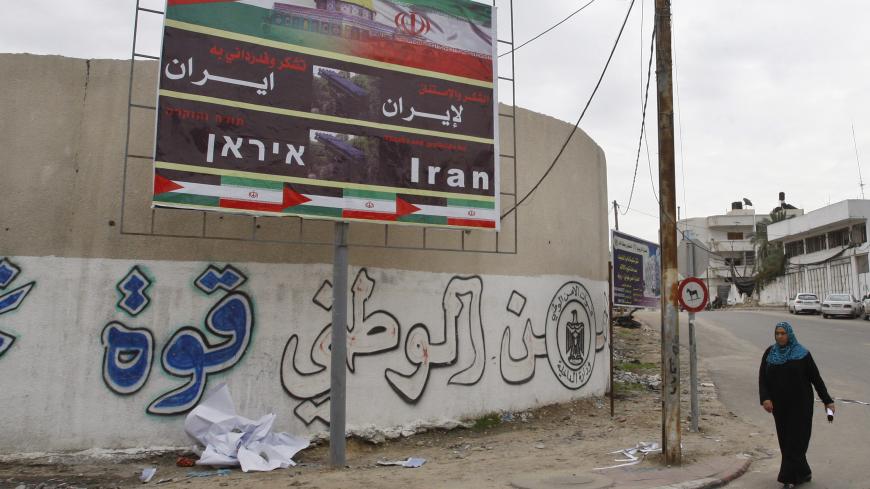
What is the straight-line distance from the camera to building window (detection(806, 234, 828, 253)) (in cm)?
4136

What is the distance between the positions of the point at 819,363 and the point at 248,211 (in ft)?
43.1

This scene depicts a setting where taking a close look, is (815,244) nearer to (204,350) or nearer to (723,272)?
(723,272)

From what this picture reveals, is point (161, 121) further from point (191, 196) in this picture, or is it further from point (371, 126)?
point (371, 126)

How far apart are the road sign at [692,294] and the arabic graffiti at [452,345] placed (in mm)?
2654

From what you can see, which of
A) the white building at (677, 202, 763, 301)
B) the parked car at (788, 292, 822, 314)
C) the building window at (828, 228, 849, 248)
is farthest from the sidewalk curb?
the white building at (677, 202, 763, 301)

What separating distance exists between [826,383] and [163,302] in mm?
11428

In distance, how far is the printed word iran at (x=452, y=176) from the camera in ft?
25.2

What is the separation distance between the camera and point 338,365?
22.5 feet

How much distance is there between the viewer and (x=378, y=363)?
26.6 feet

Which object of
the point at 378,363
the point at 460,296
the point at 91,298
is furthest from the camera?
the point at 460,296

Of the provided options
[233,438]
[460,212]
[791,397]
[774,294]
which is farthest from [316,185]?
[774,294]

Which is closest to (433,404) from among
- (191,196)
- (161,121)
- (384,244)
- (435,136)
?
(384,244)

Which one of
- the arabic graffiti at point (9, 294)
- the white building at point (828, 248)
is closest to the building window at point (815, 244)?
the white building at point (828, 248)

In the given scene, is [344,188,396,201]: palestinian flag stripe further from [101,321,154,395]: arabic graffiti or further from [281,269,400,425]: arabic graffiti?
[101,321,154,395]: arabic graffiti
